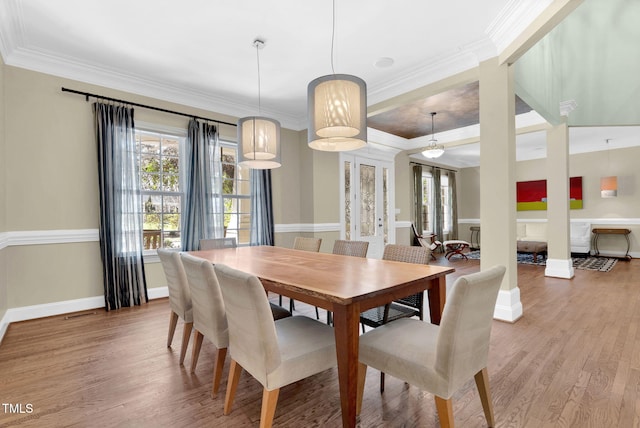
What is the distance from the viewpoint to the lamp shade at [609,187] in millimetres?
7293

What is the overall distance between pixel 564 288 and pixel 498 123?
2.96 metres

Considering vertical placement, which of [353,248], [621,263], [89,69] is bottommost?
[621,263]

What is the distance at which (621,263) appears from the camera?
6.55 metres

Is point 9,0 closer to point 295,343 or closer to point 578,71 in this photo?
point 295,343

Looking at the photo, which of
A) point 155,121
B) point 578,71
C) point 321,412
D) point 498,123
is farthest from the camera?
point 578,71

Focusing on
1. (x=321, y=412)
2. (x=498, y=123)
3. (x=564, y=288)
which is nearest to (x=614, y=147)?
(x=564, y=288)

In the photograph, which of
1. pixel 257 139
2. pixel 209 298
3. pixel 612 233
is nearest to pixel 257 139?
pixel 257 139

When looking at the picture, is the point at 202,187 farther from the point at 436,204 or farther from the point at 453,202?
the point at 453,202

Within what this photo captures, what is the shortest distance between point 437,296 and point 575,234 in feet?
25.7

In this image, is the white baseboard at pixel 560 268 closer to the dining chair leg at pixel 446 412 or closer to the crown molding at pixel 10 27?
the dining chair leg at pixel 446 412

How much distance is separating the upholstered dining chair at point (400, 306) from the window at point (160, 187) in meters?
3.07

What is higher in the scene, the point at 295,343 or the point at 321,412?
the point at 295,343

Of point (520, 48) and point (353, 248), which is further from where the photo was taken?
point (353, 248)

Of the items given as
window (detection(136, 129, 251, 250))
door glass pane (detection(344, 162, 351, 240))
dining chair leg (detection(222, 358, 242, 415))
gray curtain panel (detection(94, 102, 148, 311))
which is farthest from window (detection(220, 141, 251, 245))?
dining chair leg (detection(222, 358, 242, 415))
